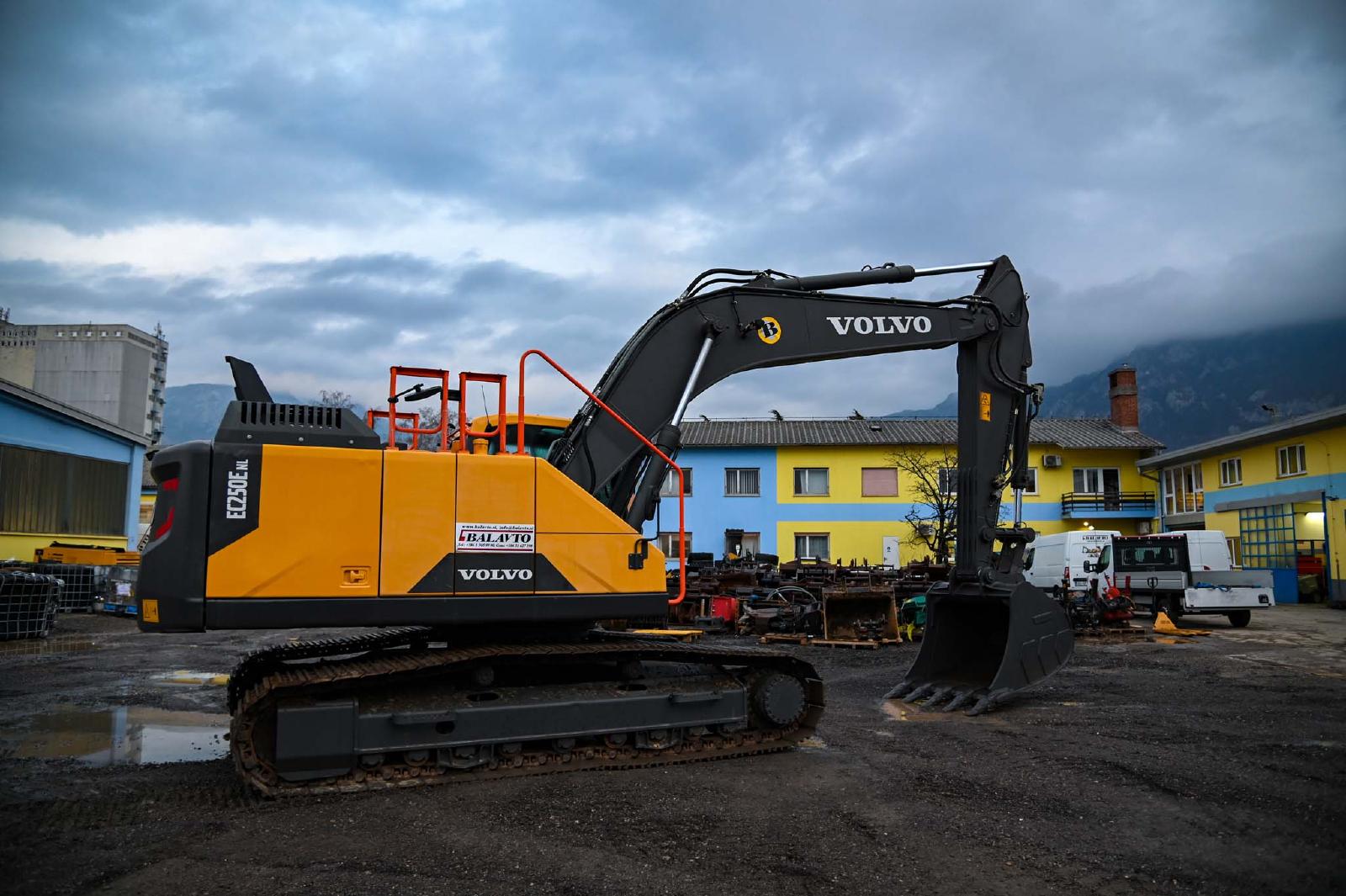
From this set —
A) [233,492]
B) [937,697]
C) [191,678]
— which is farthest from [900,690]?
[191,678]

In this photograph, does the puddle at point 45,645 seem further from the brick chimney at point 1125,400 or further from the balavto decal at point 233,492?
the brick chimney at point 1125,400

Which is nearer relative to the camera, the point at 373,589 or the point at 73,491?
the point at 373,589

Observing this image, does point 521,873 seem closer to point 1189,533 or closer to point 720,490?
point 1189,533

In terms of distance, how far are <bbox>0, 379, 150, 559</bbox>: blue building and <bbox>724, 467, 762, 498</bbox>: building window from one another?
2220 cm

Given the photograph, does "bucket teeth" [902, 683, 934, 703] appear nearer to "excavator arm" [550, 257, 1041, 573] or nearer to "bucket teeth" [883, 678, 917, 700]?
"bucket teeth" [883, 678, 917, 700]

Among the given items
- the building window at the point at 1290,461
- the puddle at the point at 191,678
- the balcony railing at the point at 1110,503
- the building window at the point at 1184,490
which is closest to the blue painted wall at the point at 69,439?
the puddle at the point at 191,678

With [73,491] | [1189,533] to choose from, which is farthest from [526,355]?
[73,491]

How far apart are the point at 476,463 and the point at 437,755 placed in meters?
2.13

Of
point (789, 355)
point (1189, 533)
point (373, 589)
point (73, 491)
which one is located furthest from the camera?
point (73, 491)

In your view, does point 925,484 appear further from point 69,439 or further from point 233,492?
point 233,492

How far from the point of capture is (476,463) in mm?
6602

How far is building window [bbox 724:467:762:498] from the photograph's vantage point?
129 feet

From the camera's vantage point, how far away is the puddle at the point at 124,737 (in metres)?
7.48

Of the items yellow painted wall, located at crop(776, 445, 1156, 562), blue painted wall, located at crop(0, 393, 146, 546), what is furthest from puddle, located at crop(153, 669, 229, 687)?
yellow painted wall, located at crop(776, 445, 1156, 562)
